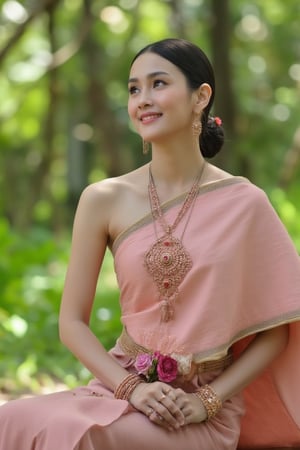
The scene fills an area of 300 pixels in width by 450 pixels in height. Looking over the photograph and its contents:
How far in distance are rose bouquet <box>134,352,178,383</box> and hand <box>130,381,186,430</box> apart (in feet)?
0.13

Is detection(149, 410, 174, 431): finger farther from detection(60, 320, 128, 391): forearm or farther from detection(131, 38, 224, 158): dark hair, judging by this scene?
detection(131, 38, 224, 158): dark hair

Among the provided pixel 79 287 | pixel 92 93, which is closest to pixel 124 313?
pixel 79 287

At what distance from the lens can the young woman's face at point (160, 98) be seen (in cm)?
325

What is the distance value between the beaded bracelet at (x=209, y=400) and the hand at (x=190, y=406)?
0.04 ft

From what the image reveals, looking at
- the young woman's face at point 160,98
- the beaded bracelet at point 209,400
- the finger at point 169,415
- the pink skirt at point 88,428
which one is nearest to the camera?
the pink skirt at point 88,428

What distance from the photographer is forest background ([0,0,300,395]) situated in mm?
6348

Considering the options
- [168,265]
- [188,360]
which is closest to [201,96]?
[168,265]

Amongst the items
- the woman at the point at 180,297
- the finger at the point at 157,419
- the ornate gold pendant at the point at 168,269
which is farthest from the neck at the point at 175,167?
the finger at the point at 157,419

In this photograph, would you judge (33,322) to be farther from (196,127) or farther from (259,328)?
(259,328)

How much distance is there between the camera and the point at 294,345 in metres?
3.27

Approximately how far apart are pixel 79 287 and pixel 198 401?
55 centimetres

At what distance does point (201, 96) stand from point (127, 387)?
98 centimetres

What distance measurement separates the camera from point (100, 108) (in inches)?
429

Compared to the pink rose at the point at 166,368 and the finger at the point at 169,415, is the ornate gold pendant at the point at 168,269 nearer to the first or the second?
the pink rose at the point at 166,368
